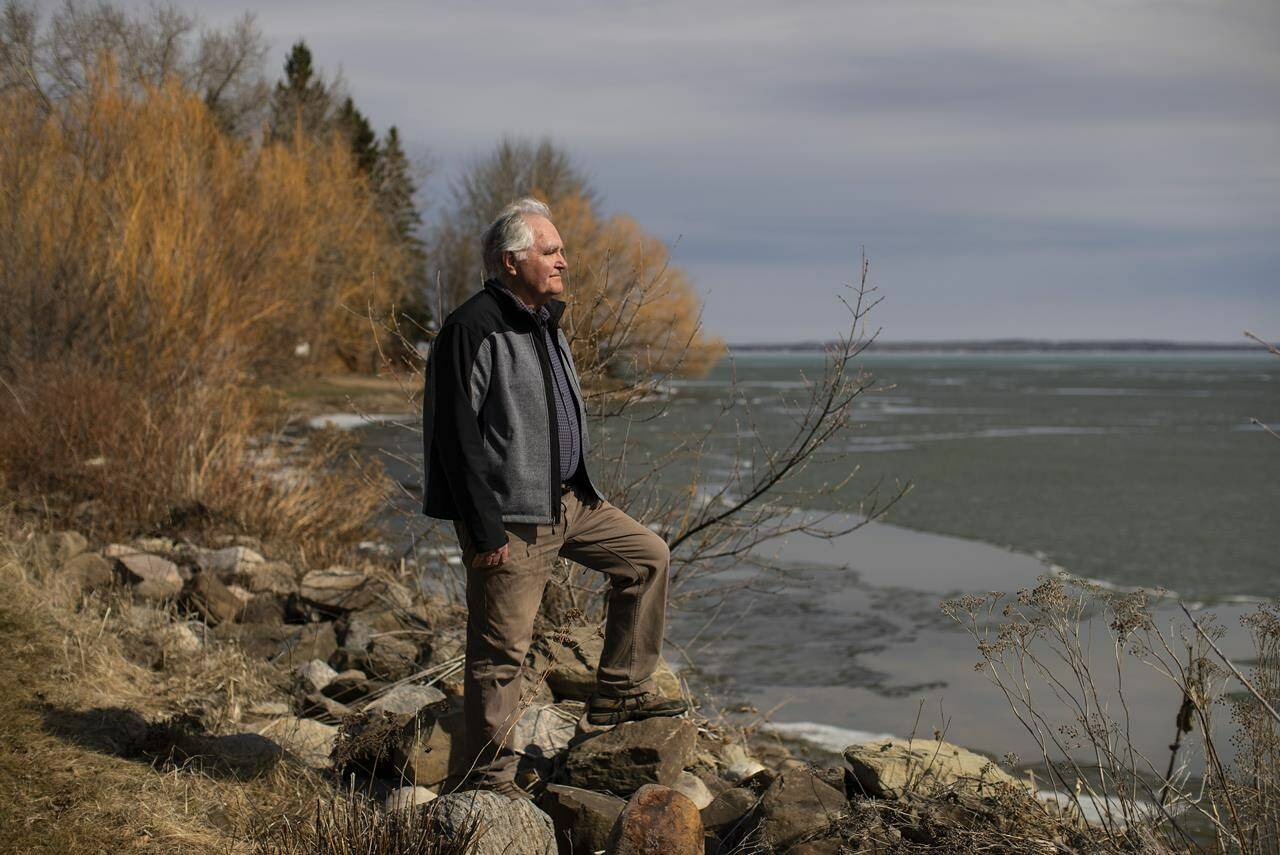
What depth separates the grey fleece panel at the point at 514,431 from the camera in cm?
410

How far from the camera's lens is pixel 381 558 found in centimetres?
950

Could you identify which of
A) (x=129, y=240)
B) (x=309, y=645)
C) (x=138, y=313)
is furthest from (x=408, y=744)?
(x=129, y=240)

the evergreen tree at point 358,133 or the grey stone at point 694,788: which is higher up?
the evergreen tree at point 358,133

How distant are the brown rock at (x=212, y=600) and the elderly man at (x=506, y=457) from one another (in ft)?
13.1

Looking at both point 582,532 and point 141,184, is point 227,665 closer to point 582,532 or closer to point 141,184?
point 582,532

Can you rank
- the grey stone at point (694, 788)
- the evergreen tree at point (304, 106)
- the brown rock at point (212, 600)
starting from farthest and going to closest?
the evergreen tree at point (304, 106), the brown rock at point (212, 600), the grey stone at point (694, 788)

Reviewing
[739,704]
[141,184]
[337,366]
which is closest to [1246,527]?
[739,704]

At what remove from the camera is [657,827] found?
4055mm

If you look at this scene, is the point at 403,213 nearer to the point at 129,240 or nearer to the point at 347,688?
the point at 129,240

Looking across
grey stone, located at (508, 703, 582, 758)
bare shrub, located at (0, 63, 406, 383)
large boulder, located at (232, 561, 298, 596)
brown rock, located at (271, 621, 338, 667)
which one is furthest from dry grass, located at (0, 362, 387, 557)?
grey stone, located at (508, 703, 582, 758)

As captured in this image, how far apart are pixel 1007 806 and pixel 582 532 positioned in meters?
1.75

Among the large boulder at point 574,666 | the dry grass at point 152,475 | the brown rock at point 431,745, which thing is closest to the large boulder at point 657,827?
the brown rock at point 431,745

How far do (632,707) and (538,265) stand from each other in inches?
73.6

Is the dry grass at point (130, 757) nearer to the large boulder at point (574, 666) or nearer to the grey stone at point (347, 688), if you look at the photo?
the grey stone at point (347, 688)
